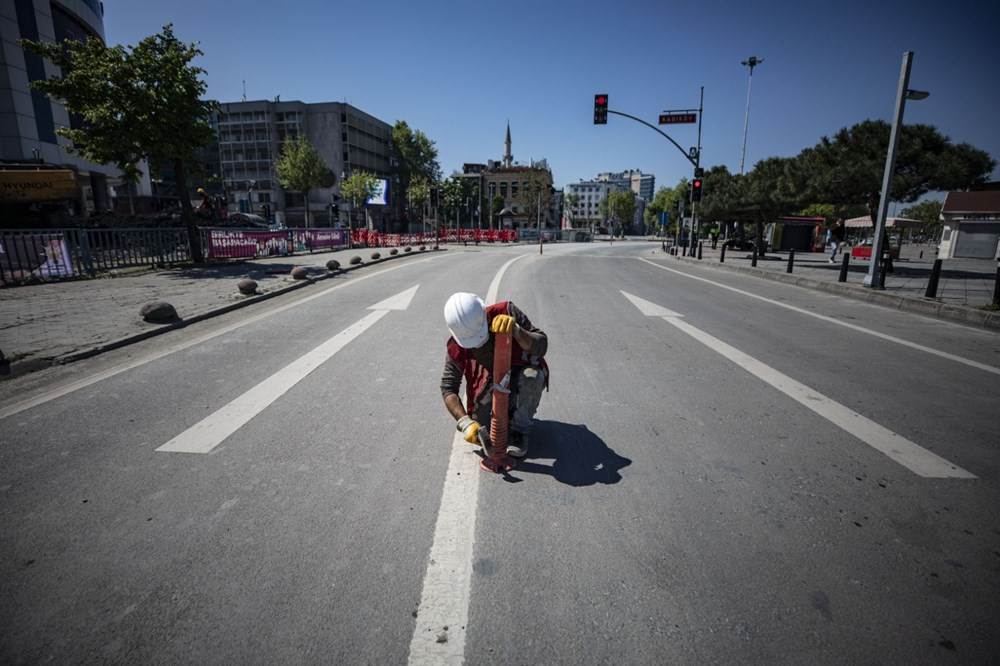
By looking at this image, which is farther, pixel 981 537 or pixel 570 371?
pixel 570 371

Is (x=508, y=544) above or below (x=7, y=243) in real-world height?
below

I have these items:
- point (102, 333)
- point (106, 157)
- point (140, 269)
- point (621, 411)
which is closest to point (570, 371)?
point (621, 411)

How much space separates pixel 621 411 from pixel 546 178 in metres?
105

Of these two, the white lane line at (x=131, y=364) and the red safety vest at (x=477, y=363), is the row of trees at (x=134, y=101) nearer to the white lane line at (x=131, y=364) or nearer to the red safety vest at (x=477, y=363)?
the white lane line at (x=131, y=364)

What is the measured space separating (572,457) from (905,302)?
34.1 ft

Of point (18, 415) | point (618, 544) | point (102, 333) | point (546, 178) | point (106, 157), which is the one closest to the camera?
point (618, 544)

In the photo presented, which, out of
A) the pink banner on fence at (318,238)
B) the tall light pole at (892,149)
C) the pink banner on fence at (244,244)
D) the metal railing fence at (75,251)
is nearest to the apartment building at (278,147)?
the pink banner on fence at (318,238)

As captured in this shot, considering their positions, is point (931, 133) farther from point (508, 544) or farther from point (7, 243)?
point (7, 243)

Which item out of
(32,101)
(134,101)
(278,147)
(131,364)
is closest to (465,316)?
(131,364)

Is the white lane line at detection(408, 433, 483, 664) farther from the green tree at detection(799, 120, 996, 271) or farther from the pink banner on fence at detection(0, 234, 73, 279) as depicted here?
the green tree at detection(799, 120, 996, 271)

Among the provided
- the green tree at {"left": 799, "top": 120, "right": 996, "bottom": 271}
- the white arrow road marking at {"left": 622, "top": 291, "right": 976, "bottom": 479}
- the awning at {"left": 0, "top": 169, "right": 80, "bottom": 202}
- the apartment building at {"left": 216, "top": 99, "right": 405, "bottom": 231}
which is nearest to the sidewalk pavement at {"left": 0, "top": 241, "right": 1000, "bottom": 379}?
the green tree at {"left": 799, "top": 120, "right": 996, "bottom": 271}

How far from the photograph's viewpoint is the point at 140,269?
1341cm

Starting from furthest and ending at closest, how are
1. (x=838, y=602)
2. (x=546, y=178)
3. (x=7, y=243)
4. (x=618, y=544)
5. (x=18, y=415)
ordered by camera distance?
1. (x=546, y=178)
2. (x=7, y=243)
3. (x=18, y=415)
4. (x=618, y=544)
5. (x=838, y=602)

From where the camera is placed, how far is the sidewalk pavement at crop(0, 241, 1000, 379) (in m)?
5.59
